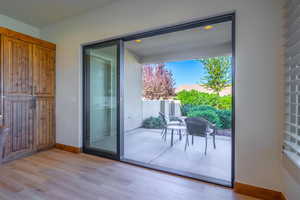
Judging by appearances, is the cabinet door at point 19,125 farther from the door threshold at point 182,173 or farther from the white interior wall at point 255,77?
the white interior wall at point 255,77

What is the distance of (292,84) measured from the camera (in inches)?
57.5

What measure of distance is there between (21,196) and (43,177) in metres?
0.39

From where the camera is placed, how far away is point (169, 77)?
25.5ft

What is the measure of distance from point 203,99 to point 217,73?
114cm

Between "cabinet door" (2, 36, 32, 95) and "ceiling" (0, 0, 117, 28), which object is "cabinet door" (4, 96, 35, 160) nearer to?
"cabinet door" (2, 36, 32, 95)

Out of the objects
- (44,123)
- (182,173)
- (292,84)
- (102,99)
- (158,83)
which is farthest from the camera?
(158,83)

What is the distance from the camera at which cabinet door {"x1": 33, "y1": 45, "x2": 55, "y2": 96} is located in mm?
2877

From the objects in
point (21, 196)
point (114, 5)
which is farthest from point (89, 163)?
point (114, 5)

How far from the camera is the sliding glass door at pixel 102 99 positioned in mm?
2688

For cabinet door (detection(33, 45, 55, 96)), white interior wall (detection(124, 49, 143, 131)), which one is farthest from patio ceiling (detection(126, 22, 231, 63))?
cabinet door (detection(33, 45, 55, 96))

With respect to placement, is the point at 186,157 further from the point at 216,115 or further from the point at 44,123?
the point at 216,115

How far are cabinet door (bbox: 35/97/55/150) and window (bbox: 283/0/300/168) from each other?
3.74 m

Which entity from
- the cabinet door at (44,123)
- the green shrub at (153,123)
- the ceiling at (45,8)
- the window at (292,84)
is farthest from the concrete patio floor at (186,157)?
the ceiling at (45,8)

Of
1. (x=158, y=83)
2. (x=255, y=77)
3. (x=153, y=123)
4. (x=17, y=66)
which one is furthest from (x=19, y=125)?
(x=158, y=83)
